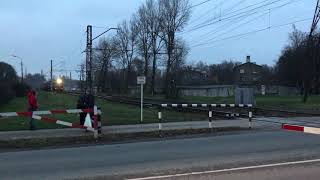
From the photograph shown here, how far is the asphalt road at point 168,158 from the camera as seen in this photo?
37.9 ft

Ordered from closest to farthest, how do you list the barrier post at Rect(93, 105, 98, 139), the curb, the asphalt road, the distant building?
1. the asphalt road
2. the curb
3. the barrier post at Rect(93, 105, 98, 139)
4. the distant building

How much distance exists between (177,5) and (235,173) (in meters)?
78.1

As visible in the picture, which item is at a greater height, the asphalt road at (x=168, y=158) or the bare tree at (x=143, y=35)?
the bare tree at (x=143, y=35)

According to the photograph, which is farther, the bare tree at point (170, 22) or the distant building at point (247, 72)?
the distant building at point (247, 72)

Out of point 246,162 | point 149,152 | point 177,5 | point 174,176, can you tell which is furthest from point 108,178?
point 177,5

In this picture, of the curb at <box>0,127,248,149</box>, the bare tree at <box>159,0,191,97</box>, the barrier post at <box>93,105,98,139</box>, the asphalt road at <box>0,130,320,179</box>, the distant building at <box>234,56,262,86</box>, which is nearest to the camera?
the asphalt road at <box>0,130,320,179</box>

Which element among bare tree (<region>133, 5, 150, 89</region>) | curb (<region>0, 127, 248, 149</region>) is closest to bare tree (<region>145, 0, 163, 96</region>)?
bare tree (<region>133, 5, 150, 89</region>)

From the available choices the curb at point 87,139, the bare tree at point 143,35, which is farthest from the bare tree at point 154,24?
the curb at point 87,139

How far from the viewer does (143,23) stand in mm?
97562

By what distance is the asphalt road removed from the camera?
1156 centimetres

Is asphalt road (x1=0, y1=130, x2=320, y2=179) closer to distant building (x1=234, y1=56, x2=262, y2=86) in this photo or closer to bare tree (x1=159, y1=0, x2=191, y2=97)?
bare tree (x1=159, y1=0, x2=191, y2=97)

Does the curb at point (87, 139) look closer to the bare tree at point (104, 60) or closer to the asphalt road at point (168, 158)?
the asphalt road at point (168, 158)

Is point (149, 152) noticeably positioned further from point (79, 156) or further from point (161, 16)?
point (161, 16)

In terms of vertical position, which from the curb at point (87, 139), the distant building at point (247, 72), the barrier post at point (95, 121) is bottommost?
the curb at point (87, 139)
